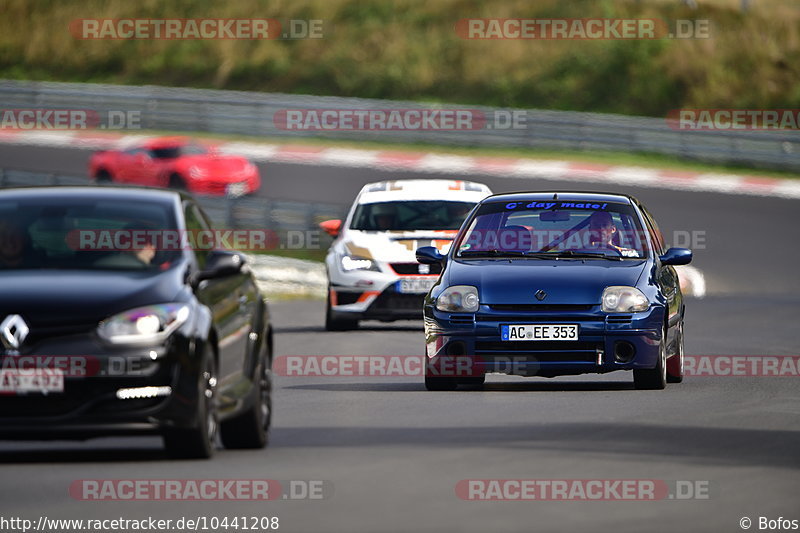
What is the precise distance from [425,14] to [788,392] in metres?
40.5

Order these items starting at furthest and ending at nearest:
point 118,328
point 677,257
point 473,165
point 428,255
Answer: point 473,165 → point 428,255 → point 677,257 → point 118,328

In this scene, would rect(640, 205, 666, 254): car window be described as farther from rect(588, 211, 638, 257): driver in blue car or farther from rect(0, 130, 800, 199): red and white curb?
rect(0, 130, 800, 199): red and white curb

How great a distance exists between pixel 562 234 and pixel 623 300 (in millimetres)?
1246

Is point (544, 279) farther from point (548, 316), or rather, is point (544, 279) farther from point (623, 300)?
point (623, 300)

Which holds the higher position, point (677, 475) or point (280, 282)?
point (677, 475)

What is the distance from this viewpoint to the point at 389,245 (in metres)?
19.9

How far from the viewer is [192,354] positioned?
31.7 ft

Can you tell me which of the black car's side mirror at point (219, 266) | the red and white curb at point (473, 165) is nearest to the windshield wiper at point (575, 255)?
the black car's side mirror at point (219, 266)

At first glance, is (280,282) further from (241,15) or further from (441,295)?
(241,15)

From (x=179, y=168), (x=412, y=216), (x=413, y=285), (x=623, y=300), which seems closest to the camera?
(x=623, y=300)

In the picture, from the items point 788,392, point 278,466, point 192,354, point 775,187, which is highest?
point 192,354

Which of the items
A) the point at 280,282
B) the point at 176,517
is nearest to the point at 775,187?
the point at 280,282

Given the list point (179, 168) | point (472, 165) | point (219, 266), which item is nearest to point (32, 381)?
point (219, 266)

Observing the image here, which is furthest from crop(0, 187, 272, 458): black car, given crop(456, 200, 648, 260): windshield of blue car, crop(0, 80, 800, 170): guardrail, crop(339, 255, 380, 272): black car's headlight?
crop(0, 80, 800, 170): guardrail
